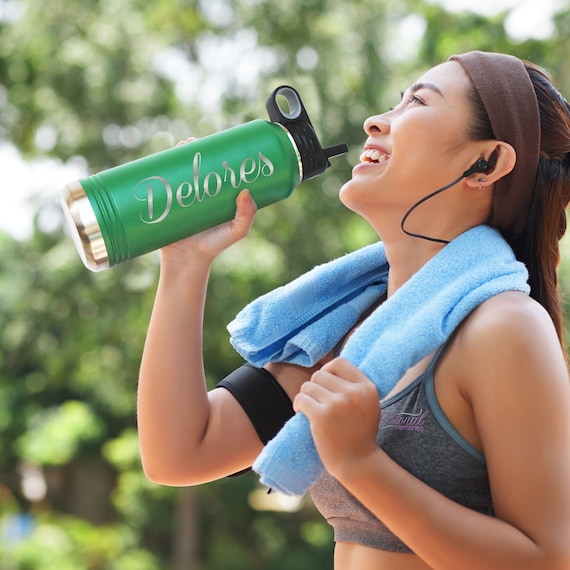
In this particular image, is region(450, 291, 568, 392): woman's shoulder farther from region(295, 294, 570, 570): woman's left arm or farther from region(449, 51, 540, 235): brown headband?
region(449, 51, 540, 235): brown headband

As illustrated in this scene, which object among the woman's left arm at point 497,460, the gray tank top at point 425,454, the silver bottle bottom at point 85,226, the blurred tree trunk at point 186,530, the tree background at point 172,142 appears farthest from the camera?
the blurred tree trunk at point 186,530

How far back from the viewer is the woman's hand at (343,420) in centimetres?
100

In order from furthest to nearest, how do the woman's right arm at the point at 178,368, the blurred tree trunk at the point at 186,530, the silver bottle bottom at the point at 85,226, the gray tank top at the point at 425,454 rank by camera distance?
the blurred tree trunk at the point at 186,530, the woman's right arm at the point at 178,368, the silver bottle bottom at the point at 85,226, the gray tank top at the point at 425,454

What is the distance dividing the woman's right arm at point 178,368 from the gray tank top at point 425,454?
291mm

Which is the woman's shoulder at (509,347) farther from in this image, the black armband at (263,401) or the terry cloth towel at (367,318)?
the black armband at (263,401)

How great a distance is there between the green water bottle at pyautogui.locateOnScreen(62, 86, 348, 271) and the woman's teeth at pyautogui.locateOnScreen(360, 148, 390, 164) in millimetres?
67

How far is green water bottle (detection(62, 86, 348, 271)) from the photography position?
1.23 m

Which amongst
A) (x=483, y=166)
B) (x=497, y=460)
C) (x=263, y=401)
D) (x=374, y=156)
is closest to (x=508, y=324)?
(x=497, y=460)

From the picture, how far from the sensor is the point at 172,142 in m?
6.45

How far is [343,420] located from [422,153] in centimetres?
45

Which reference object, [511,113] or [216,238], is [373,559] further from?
[511,113]

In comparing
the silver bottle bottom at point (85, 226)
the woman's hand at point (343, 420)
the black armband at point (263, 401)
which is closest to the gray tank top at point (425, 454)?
the woman's hand at point (343, 420)

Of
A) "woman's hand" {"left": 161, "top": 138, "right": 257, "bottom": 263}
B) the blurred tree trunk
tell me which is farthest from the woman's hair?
the blurred tree trunk

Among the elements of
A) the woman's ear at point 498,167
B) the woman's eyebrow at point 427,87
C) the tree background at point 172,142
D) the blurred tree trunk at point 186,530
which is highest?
the woman's eyebrow at point 427,87
